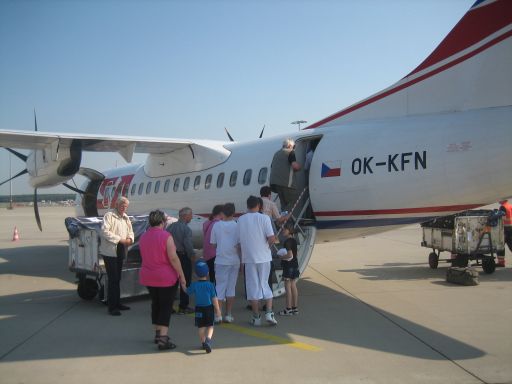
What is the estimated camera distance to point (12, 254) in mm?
16438

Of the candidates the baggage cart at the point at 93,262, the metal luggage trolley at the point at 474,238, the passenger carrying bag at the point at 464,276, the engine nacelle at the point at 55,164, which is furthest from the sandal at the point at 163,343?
the engine nacelle at the point at 55,164

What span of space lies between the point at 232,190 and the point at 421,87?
16.1 ft

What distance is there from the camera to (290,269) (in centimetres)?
694

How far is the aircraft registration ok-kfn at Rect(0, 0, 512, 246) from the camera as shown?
22.7 feet

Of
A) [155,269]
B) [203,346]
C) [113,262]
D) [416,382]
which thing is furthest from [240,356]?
[113,262]

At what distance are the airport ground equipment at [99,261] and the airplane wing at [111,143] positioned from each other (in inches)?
118

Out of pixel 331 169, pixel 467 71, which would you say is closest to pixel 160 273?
pixel 331 169

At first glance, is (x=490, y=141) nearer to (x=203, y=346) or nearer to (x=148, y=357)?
(x=203, y=346)

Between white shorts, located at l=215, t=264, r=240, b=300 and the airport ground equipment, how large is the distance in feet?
4.07

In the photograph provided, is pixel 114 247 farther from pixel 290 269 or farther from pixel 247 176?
pixel 247 176

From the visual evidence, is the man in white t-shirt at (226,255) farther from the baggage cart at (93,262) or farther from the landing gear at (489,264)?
the landing gear at (489,264)

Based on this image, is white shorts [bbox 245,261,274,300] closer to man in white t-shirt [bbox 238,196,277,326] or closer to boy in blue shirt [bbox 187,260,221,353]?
man in white t-shirt [bbox 238,196,277,326]

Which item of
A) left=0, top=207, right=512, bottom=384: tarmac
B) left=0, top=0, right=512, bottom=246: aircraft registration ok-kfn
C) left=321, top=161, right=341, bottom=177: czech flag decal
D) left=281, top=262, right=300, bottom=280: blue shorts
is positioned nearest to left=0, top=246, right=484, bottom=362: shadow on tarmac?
left=0, top=207, right=512, bottom=384: tarmac

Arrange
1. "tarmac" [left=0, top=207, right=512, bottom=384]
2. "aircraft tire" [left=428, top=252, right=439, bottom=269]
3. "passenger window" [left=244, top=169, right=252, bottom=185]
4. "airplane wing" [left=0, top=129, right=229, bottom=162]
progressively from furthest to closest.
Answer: "aircraft tire" [left=428, top=252, right=439, bottom=269] < "airplane wing" [left=0, top=129, right=229, bottom=162] < "passenger window" [left=244, top=169, right=252, bottom=185] < "tarmac" [left=0, top=207, right=512, bottom=384]
